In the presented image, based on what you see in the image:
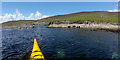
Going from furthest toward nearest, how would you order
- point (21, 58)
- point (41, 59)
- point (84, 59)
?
point (21, 58)
point (84, 59)
point (41, 59)

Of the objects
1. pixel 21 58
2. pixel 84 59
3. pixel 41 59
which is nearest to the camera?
pixel 41 59

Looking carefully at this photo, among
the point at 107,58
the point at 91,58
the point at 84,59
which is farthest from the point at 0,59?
the point at 107,58

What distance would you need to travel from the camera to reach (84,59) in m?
14.4

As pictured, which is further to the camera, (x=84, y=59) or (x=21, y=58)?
(x=21, y=58)

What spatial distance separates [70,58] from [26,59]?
8.76m

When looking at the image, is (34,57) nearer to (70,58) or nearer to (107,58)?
(70,58)

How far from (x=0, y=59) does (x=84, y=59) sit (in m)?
16.9

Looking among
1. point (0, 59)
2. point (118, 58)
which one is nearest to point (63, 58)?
point (118, 58)

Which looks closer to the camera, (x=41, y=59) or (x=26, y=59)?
(x=41, y=59)

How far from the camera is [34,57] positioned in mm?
13227

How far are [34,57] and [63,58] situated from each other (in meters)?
5.49

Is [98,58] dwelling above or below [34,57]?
below

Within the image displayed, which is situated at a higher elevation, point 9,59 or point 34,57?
point 34,57

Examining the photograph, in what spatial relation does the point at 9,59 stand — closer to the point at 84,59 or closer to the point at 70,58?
the point at 70,58
